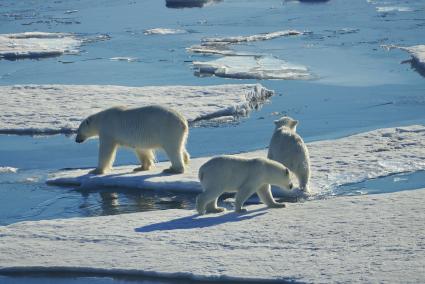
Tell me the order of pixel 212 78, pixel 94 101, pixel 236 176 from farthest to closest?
1. pixel 212 78
2. pixel 94 101
3. pixel 236 176

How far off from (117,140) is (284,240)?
3.76m

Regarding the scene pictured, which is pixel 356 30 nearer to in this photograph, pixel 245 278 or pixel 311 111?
pixel 311 111

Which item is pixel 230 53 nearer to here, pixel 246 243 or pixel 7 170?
pixel 7 170

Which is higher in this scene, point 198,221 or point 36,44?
point 36,44

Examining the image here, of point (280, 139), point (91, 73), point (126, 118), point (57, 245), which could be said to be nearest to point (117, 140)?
point (126, 118)

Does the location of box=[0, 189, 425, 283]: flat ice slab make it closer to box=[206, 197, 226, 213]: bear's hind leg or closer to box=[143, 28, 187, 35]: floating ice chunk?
box=[206, 197, 226, 213]: bear's hind leg

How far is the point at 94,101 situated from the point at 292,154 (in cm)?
669

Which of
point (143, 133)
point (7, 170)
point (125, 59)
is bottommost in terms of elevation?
point (7, 170)

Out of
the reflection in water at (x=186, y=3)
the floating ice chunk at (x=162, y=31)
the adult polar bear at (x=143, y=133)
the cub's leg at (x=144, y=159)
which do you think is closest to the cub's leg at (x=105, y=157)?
the adult polar bear at (x=143, y=133)

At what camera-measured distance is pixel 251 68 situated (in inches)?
761

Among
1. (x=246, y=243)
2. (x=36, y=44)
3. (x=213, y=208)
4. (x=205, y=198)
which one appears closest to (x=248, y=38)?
(x=36, y=44)

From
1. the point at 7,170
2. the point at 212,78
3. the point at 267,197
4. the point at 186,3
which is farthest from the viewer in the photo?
the point at 186,3

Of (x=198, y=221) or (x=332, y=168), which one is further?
(x=332, y=168)

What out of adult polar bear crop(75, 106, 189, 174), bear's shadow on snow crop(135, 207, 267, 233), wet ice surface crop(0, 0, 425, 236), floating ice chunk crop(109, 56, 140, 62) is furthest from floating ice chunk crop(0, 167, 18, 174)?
floating ice chunk crop(109, 56, 140, 62)
